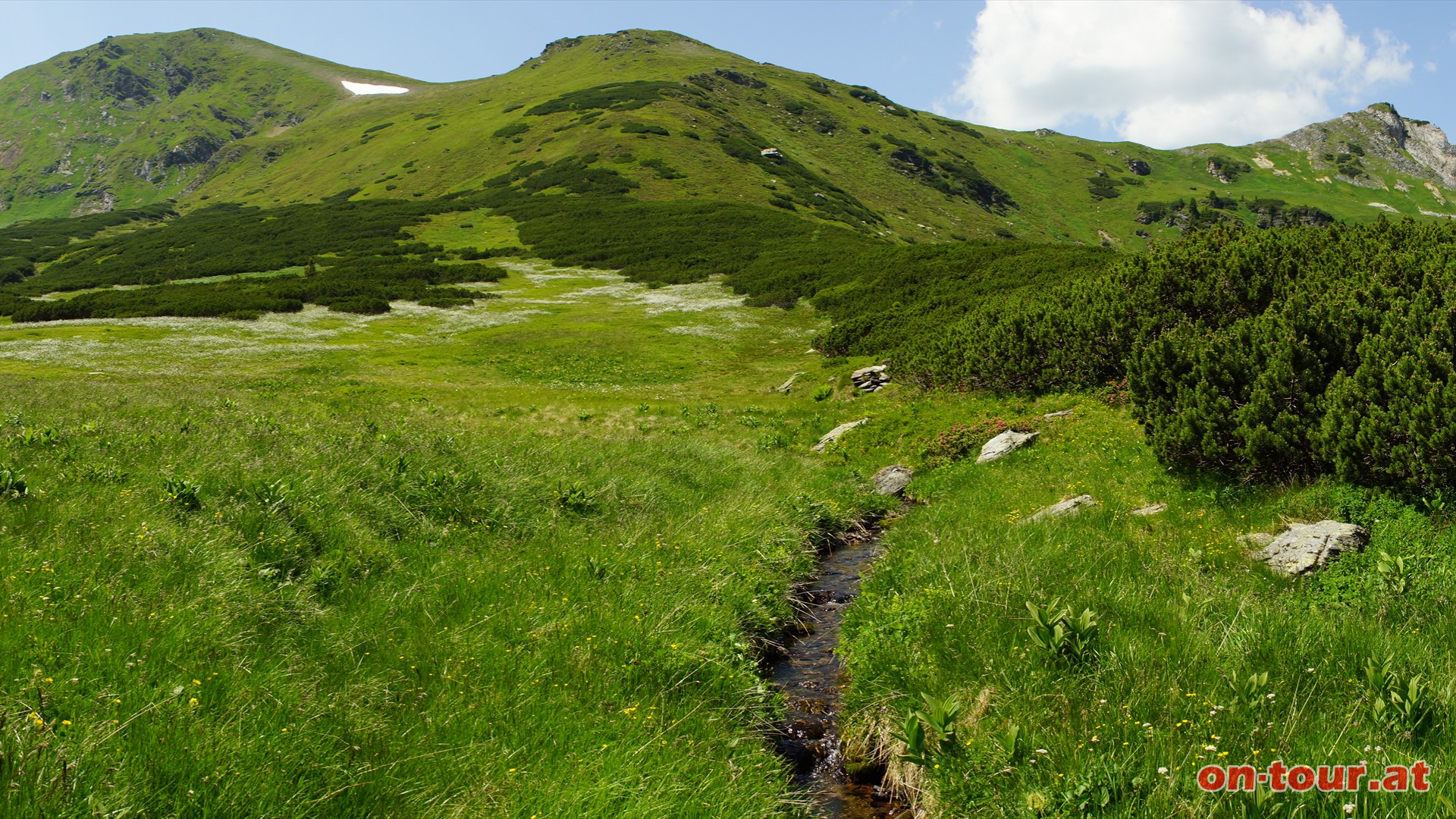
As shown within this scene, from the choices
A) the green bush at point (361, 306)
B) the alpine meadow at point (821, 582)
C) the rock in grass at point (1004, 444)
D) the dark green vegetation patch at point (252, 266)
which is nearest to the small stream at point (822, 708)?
the alpine meadow at point (821, 582)

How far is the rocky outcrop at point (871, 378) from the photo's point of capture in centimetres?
2844

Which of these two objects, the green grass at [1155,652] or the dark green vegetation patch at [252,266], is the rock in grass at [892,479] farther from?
the dark green vegetation patch at [252,266]

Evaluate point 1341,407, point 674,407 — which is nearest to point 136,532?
point 1341,407

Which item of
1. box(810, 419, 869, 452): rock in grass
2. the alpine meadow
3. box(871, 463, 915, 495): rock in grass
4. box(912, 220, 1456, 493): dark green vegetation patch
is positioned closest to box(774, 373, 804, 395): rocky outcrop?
the alpine meadow

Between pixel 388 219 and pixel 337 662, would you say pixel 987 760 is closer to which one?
pixel 337 662

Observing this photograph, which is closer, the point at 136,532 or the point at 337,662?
the point at 337,662

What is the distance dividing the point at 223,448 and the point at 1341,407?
15.9m

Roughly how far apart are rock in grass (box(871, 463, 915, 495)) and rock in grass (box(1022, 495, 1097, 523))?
4881 mm

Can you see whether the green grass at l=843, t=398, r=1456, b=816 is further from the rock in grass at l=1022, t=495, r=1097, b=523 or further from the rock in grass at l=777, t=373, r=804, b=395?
the rock in grass at l=777, t=373, r=804, b=395

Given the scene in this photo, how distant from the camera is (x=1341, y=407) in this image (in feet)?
30.7

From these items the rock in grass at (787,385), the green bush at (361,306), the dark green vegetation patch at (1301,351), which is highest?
the dark green vegetation patch at (1301,351)

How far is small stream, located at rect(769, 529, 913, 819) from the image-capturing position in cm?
649

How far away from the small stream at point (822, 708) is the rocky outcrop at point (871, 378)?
16.8 m

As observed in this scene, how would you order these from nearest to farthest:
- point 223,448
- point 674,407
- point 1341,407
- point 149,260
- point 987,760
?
point 987,760
point 1341,407
point 223,448
point 674,407
point 149,260
